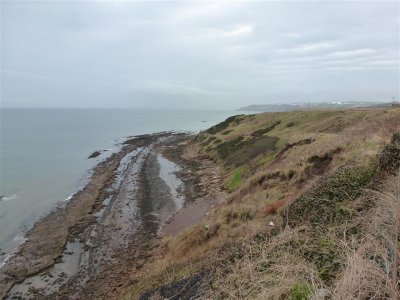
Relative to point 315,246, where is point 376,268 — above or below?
above

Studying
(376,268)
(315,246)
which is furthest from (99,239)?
(376,268)

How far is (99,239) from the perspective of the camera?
2166 cm

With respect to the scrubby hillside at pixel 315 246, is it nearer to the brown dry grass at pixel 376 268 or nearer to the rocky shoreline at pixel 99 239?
the brown dry grass at pixel 376 268

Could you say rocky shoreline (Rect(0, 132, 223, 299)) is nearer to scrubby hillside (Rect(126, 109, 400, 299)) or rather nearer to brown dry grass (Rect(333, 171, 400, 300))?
scrubby hillside (Rect(126, 109, 400, 299))

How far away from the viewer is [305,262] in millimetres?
5934

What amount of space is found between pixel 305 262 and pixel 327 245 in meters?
0.93

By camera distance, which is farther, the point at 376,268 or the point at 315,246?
the point at 315,246

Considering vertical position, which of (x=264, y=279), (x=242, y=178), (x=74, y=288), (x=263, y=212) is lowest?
(x=74, y=288)

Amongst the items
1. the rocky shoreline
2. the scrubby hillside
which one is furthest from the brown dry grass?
the rocky shoreline

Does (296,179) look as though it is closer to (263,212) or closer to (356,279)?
(263,212)

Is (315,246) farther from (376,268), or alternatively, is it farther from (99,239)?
(99,239)

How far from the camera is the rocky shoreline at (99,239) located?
16.2 meters

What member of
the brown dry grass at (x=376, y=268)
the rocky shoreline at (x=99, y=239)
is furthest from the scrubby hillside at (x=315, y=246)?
the rocky shoreline at (x=99, y=239)

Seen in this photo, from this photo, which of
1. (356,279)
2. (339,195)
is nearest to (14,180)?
(339,195)
